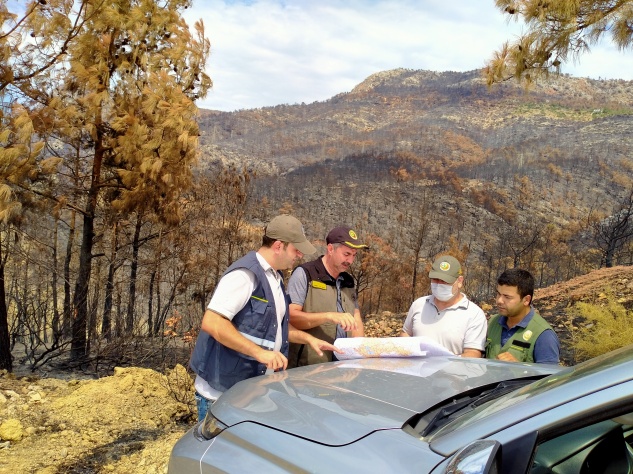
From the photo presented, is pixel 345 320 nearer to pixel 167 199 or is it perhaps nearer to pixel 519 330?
pixel 519 330

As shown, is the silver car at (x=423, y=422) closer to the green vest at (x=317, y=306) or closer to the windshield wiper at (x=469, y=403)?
the windshield wiper at (x=469, y=403)

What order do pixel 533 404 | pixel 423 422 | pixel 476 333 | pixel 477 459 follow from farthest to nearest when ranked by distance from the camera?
pixel 476 333
pixel 423 422
pixel 533 404
pixel 477 459

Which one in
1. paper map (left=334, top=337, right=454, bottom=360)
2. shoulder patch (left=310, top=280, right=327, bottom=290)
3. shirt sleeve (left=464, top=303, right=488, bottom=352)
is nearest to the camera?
paper map (left=334, top=337, right=454, bottom=360)

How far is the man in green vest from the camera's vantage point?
3.05m

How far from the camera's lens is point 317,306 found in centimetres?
342

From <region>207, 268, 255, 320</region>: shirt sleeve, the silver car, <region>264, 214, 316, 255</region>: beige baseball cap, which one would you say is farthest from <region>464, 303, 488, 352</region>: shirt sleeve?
<region>207, 268, 255, 320</region>: shirt sleeve

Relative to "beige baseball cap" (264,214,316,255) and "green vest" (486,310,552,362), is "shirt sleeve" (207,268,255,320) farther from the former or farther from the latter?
"green vest" (486,310,552,362)

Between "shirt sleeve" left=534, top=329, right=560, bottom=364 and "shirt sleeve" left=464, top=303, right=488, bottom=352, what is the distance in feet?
1.17

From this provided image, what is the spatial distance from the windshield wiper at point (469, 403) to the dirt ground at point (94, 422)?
262 centimetres

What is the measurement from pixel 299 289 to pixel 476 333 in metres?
1.14

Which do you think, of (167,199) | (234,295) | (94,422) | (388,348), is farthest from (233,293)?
(167,199)

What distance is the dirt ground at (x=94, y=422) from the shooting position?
3814 millimetres

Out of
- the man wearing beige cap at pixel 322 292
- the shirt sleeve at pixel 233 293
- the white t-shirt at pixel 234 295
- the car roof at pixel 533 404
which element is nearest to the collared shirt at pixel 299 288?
the man wearing beige cap at pixel 322 292

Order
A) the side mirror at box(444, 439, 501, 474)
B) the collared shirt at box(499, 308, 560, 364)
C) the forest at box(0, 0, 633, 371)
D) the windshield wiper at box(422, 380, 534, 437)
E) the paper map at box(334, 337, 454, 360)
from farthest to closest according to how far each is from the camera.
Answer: the forest at box(0, 0, 633, 371)
the collared shirt at box(499, 308, 560, 364)
the paper map at box(334, 337, 454, 360)
the windshield wiper at box(422, 380, 534, 437)
the side mirror at box(444, 439, 501, 474)
